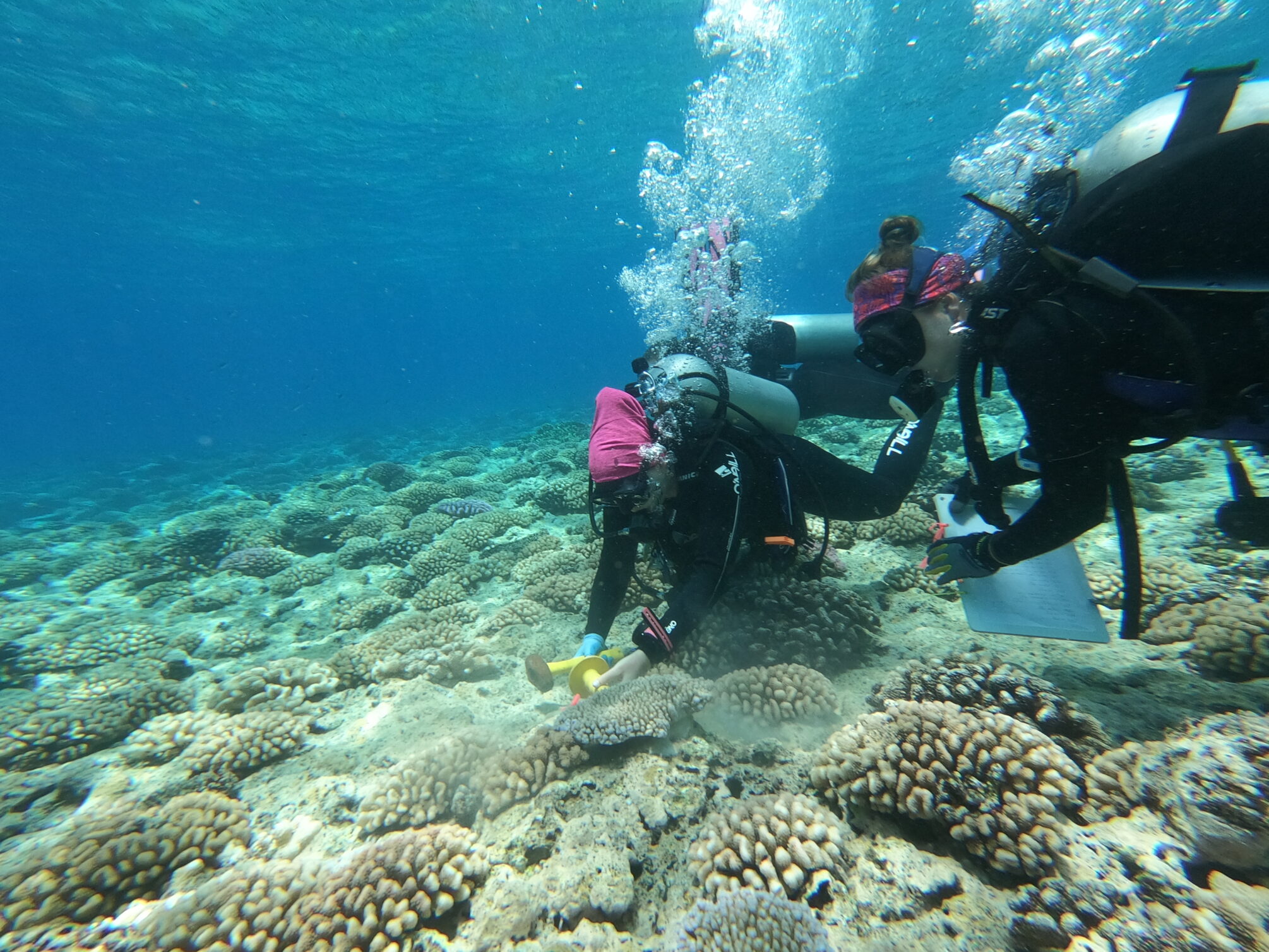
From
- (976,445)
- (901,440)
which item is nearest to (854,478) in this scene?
(901,440)

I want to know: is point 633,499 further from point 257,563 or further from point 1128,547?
point 257,563

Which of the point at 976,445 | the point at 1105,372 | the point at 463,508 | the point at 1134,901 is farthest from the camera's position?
the point at 463,508

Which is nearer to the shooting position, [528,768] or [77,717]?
[528,768]

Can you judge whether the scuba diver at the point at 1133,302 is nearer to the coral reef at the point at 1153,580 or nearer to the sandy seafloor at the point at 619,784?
the sandy seafloor at the point at 619,784

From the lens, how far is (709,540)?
3.52m

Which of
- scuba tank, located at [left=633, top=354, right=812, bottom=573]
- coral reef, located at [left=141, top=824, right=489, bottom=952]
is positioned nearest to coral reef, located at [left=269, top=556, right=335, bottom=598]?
coral reef, located at [left=141, top=824, right=489, bottom=952]

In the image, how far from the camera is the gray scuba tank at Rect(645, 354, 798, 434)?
388cm

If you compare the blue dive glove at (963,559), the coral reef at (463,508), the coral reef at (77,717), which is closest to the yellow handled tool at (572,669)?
the blue dive glove at (963,559)

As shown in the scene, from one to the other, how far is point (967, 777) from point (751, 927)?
1.06 meters

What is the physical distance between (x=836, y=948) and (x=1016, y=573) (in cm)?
280

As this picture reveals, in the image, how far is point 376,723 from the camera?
3896 mm

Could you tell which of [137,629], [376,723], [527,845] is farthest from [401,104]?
[527,845]

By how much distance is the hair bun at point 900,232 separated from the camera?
3221 mm

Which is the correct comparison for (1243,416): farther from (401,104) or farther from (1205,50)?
(1205,50)
